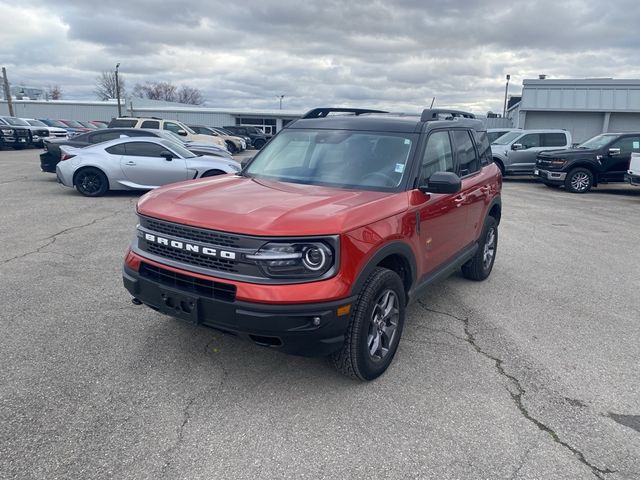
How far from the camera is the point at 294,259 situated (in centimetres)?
304

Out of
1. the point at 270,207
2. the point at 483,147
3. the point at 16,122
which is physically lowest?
the point at 270,207

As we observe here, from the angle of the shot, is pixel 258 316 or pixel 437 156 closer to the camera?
pixel 258 316

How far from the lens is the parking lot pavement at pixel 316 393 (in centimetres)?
273

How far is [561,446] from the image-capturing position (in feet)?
9.62

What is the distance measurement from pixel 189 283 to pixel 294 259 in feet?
2.47

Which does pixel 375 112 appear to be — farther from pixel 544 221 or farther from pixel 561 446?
pixel 544 221

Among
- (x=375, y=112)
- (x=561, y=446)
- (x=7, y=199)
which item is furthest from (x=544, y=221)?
(x=7, y=199)

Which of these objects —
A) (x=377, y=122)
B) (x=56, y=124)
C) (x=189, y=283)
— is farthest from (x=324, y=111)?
(x=56, y=124)

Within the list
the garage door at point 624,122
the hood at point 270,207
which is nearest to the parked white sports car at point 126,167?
the hood at point 270,207

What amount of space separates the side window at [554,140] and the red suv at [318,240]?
1518 centimetres

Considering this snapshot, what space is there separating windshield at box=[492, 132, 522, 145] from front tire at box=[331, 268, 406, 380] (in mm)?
16455

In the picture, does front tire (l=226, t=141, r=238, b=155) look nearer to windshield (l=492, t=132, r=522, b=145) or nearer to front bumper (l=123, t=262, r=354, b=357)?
windshield (l=492, t=132, r=522, b=145)

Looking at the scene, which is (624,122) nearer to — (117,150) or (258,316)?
(117,150)

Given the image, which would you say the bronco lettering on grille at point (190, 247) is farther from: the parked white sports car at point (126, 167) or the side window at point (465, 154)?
the parked white sports car at point (126, 167)
